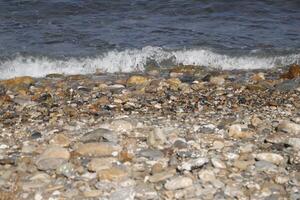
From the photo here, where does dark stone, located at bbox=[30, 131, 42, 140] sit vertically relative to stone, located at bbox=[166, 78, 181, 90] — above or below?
above

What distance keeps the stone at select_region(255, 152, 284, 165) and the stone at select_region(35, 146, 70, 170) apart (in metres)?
2.42

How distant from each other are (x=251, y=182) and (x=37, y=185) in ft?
8.01

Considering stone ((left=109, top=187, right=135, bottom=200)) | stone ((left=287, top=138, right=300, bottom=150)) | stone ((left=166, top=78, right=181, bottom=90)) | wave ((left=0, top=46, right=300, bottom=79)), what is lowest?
wave ((left=0, top=46, right=300, bottom=79))

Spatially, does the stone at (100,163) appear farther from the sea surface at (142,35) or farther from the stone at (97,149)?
the sea surface at (142,35)

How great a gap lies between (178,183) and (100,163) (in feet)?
3.47

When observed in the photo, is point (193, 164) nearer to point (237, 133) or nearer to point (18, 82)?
point (237, 133)

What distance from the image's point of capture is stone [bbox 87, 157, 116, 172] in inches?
249

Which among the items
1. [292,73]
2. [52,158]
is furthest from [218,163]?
[292,73]

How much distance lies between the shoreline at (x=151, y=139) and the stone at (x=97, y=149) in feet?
0.04

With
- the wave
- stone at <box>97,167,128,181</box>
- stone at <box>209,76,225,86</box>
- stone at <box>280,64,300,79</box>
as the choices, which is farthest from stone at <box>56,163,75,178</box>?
stone at <box>280,64,300,79</box>

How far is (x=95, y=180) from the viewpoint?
611 cm

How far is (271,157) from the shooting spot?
656 centimetres

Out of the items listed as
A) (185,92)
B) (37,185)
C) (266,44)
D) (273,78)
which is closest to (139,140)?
(37,185)

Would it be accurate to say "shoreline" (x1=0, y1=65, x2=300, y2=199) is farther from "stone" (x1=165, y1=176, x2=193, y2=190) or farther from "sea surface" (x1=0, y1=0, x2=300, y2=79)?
"sea surface" (x1=0, y1=0, x2=300, y2=79)
